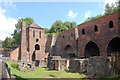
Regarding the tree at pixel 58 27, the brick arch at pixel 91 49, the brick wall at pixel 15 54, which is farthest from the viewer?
the tree at pixel 58 27

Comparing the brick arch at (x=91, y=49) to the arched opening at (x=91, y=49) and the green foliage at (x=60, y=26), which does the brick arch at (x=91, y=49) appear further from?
the green foliage at (x=60, y=26)

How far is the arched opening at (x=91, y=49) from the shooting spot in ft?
80.4

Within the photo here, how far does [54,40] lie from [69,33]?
662 cm

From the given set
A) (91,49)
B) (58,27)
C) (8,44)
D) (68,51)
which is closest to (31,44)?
(68,51)

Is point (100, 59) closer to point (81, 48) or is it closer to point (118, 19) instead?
point (118, 19)

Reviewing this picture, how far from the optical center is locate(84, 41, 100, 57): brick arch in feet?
80.1

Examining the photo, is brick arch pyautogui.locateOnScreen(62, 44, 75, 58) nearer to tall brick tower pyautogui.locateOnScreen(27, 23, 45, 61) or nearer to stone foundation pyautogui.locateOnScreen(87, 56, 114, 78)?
tall brick tower pyautogui.locateOnScreen(27, 23, 45, 61)

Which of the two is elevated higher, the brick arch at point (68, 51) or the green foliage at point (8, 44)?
the green foliage at point (8, 44)

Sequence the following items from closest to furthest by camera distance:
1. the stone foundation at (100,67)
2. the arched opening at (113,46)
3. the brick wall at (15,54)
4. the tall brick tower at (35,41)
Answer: the stone foundation at (100,67), the arched opening at (113,46), the brick wall at (15,54), the tall brick tower at (35,41)

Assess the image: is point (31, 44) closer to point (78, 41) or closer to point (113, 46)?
point (78, 41)

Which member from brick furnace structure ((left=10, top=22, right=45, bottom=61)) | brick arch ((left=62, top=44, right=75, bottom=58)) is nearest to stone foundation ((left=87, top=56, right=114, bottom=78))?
brick arch ((left=62, top=44, right=75, bottom=58))

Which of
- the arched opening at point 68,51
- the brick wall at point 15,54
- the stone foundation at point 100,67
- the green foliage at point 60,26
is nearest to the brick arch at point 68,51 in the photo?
the arched opening at point 68,51

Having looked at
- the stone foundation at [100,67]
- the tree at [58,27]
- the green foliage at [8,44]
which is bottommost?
the stone foundation at [100,67]

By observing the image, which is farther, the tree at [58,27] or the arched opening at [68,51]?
the tree at [58,27]
